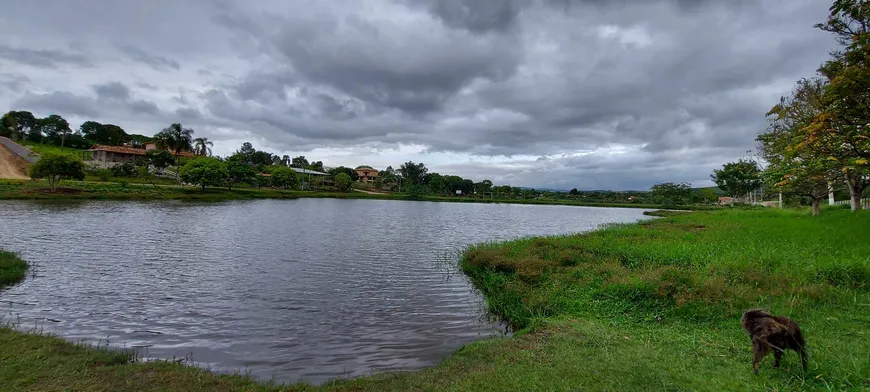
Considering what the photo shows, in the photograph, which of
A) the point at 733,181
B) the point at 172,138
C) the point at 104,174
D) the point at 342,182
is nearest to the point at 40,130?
the point at 172,138

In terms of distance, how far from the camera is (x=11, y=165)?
2953 inches

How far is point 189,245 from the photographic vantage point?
23781 millimetres

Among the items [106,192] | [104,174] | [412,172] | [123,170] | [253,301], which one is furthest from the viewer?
[412,172]

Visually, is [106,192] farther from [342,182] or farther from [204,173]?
[342,182]

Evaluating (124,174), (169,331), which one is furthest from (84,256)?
(124,174)

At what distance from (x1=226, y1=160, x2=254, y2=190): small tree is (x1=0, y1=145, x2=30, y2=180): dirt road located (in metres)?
31.4

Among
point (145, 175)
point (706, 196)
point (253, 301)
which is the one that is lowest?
point (253, 301)

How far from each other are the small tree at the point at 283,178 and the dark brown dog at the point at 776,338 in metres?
105

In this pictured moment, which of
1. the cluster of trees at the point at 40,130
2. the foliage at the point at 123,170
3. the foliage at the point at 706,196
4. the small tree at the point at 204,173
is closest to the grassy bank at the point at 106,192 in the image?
the small tree at the point at 204,173

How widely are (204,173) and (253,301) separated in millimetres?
75357

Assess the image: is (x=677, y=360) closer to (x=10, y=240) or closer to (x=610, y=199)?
(x=10, y=240)

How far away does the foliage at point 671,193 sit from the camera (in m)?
121

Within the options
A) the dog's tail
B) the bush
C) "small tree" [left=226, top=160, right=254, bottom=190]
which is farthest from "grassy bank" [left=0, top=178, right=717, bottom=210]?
the dog's tail

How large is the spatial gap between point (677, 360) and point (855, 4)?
1529 centimetres
